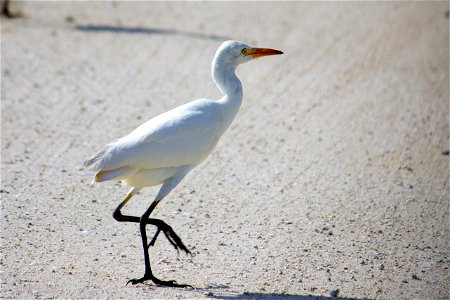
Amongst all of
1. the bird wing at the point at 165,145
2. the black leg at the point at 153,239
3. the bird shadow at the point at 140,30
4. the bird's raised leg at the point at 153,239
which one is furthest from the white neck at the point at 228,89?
the bird shadow at the point at 140,30

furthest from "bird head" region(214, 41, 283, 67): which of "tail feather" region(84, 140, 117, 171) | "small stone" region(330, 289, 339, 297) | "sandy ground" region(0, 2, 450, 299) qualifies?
"small stone" region(330, 289, 339, 297)

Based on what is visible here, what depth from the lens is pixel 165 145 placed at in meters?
5.95

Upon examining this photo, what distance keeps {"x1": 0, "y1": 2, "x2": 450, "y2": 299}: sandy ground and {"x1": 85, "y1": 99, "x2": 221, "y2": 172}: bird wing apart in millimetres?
804

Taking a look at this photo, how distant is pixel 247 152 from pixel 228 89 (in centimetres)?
280

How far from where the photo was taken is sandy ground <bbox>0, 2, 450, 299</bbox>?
6.10m

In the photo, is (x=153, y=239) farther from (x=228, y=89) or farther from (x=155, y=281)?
(x=228, y=89)

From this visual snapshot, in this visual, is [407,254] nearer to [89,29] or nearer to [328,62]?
[328,62]

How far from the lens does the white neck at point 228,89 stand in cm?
620

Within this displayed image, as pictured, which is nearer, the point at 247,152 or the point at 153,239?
the point at 153,239

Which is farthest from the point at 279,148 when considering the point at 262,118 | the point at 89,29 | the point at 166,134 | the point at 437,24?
the point at 437,24

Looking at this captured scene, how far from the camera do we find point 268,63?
12.5 m

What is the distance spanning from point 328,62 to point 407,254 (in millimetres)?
6357

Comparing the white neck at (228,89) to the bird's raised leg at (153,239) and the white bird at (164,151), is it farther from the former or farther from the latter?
the bird's raised leg at (153,239)

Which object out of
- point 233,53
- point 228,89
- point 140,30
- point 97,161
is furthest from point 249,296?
point 140,30
